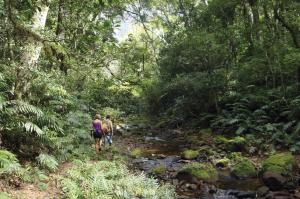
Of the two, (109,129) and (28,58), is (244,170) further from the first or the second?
(28,58)


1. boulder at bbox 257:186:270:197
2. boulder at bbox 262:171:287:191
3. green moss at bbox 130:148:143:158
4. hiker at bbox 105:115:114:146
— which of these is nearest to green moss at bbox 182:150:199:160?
green moss at bbox 130:148:143:158

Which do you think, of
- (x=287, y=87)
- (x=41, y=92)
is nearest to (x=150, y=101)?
(x=287, y=87)

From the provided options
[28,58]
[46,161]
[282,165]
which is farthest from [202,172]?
[28,58]

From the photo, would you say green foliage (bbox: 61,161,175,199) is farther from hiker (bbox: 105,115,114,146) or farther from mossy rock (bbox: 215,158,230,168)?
hiker (bbox: 105,115,114,146)

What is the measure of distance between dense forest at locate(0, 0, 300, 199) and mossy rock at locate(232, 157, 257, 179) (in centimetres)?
3

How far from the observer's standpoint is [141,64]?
1689 inches

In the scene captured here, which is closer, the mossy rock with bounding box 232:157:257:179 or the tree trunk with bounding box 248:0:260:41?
the mossy rock with bounding box 232:157:257:179

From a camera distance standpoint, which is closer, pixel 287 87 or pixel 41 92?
pixel 41 92

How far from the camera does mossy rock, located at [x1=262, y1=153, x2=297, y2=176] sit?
12.2 m

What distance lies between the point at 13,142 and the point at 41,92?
2702 mm

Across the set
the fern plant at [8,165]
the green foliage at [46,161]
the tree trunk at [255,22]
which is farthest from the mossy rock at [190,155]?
the tree trunk at [255,22]

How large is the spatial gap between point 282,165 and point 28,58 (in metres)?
8.67

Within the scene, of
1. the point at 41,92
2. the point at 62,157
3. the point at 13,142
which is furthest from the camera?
the point at 41,92

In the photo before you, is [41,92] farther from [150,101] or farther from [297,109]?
[150,101]
